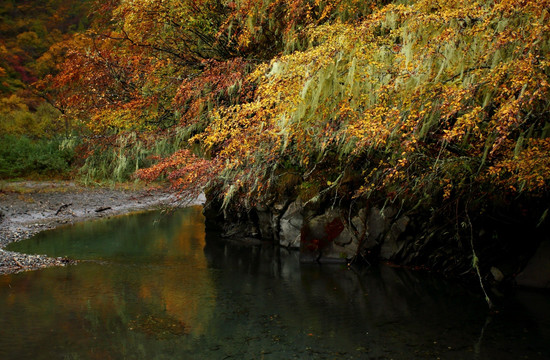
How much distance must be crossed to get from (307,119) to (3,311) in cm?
556

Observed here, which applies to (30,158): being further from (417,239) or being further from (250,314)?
(417,239)

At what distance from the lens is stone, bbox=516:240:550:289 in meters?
8.66

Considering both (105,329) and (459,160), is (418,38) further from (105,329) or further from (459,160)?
(105,329)

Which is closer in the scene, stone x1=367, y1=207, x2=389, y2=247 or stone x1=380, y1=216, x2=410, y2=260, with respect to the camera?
stone x1=380, y1=216, x2=410, y2=260

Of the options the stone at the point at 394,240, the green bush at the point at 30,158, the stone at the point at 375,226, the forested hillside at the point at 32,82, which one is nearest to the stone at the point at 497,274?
the stone at the point at 394,240

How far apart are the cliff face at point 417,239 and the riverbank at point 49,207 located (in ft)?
11.2

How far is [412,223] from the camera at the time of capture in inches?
405

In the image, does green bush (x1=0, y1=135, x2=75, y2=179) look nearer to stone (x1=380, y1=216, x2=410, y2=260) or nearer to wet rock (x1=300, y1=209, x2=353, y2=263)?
wet rock (x1=300, y1=209, x2=353, y2=263)

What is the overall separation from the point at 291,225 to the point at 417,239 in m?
3.48

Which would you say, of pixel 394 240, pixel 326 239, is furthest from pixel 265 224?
pixel 394 240

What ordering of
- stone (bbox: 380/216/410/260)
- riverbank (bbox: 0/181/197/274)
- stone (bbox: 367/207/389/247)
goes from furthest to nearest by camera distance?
riverbank (bbox: 0/181/197/274), stone (bbox: 367/207/389/247), stone (bbox: 380/216/410/260)

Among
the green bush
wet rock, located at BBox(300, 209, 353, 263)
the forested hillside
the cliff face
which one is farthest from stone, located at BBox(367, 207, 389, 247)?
the green bush

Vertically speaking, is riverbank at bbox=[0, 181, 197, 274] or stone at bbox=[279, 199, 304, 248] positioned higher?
stone at bbox=[279, 199, 304, 248]

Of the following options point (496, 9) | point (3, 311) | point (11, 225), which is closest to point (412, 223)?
point (496, 9)
